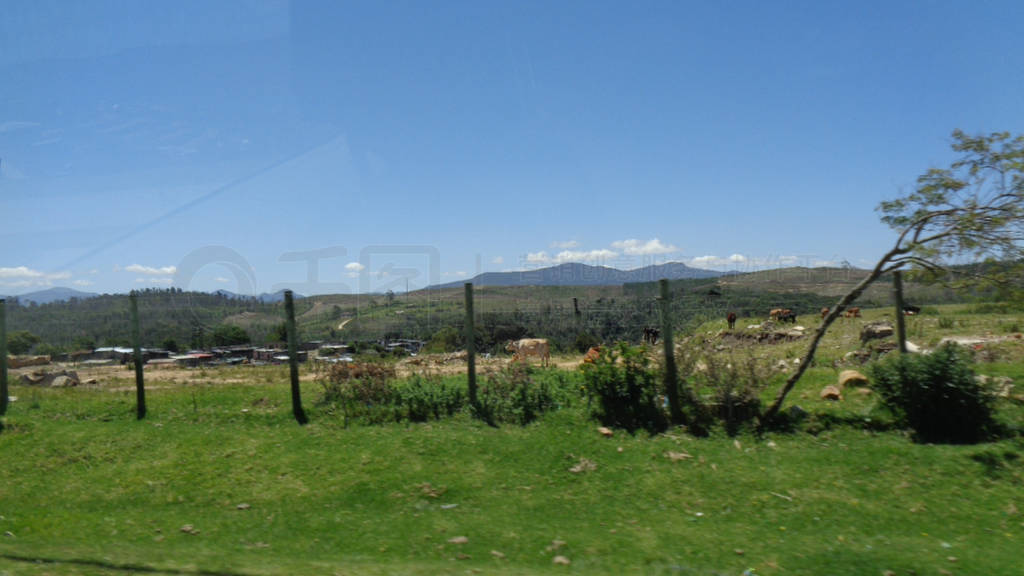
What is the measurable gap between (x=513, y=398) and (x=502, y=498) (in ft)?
8.79

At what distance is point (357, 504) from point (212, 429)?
3.80m

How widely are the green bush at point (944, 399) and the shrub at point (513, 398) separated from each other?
4.56m

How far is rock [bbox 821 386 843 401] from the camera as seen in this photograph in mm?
8617

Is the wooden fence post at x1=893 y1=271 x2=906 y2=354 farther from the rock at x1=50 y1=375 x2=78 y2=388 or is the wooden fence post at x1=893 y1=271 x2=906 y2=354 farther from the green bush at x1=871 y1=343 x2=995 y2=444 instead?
the rock at x1=50 y1=375 x2=78 y2=388

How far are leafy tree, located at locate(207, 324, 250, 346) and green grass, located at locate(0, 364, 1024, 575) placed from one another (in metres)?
8.13

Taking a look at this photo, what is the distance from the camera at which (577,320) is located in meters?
11.6

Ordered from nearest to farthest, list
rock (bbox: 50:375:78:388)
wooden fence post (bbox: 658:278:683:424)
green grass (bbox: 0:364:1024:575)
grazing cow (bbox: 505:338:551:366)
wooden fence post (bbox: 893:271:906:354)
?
green grass (bbox: 0:364:1024:575) < wooden fence post (bbox: 658:278:683:424) < wooden fence post (bbox: 893:271:906:354) < grazing cow (bbox: 505:338:551:366) < rock (bbox: 50:375:78:388)

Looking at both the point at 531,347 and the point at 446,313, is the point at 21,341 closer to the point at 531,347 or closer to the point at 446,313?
the point at 446,313

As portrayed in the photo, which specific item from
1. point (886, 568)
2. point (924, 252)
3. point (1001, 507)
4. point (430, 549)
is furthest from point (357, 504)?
point (924, 252)

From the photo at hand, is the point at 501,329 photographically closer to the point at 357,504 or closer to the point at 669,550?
the point at 357,504

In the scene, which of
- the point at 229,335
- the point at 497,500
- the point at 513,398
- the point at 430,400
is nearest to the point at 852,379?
the point at 513,398

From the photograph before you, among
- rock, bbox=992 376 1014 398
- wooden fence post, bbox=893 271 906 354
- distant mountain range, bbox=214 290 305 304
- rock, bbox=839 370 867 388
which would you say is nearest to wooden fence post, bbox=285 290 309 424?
distant mountain range, bbox=214 290 305 304

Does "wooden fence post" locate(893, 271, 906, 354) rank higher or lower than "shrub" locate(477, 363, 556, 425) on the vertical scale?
higher

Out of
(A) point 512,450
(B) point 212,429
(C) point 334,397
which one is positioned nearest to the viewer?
(A) point 512,450
